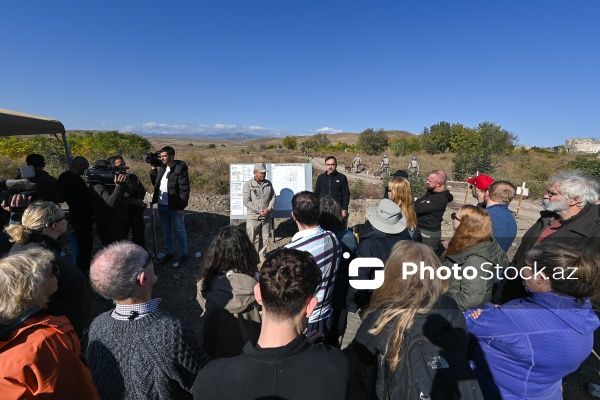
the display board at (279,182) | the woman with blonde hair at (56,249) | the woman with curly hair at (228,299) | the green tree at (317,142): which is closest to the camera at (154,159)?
the display board at (279,182)

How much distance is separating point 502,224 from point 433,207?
1031 mm

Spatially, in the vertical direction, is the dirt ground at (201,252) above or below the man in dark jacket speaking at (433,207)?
below

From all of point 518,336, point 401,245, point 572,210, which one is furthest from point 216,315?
point 572,210

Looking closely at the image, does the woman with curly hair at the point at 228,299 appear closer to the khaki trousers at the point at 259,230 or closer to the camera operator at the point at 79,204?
the camera operator at the point at 79,204

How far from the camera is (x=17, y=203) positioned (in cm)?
270

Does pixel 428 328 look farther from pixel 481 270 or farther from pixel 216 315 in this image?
pixel 216 315

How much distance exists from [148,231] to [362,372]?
5.72m

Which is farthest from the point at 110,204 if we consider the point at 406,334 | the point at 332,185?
the point at 406,334

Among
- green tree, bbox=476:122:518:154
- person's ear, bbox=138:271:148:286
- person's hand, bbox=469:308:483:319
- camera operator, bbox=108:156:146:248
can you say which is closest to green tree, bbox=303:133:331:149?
green tree, bbox=476:122:518:154

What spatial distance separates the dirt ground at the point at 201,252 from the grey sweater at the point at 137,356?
1899mm

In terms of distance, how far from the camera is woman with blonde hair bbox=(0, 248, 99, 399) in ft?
3.91

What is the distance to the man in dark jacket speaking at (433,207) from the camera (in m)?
3.95

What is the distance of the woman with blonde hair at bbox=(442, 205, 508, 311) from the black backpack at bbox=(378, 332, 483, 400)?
0.95 meters

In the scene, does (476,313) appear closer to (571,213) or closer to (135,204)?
(571,213)
